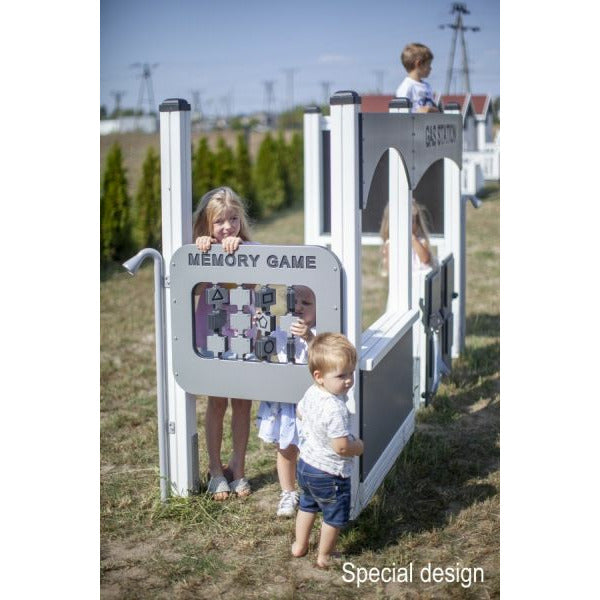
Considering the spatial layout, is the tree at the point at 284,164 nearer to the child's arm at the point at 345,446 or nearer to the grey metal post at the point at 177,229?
the grey metal post at the point at 177,229

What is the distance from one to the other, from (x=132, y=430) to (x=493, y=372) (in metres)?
1.84

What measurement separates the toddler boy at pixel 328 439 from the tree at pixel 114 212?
5.62 m

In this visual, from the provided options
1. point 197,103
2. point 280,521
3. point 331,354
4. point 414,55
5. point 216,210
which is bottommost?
point 280,521

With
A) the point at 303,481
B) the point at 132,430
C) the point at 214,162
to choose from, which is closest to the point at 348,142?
the point at 303,481

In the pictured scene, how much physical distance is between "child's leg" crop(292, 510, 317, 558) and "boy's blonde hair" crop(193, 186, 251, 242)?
90 centimetres

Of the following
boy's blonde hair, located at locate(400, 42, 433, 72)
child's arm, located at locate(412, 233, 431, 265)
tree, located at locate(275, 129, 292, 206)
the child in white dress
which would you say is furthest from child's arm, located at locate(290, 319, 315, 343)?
tree, located at locate(275, 129, 292, 206)

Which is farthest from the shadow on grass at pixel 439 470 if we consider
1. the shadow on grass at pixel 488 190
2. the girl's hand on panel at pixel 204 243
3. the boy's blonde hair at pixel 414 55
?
the shadow on grass at pixel 488 190

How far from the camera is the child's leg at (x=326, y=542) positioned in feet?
8.39

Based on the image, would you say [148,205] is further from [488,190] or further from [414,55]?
[488,190]

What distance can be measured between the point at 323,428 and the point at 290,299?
43 centimetres

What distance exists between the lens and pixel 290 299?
2697 millimetres

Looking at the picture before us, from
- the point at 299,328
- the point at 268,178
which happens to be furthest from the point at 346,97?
the point at 268,178

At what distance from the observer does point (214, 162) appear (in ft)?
32.8

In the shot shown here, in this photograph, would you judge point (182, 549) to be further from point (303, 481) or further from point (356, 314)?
point (356, 314)
